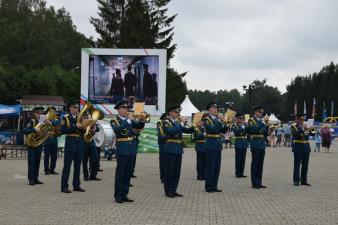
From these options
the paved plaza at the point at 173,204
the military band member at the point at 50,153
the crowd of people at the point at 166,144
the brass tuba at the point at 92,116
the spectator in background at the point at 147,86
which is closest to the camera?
the paved plaza at the point at 173,204

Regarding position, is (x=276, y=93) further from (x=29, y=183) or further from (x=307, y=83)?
(x=29, y=183)

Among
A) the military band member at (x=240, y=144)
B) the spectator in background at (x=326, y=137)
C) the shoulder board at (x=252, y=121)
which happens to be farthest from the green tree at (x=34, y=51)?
the shoulder board at (x=252, y=121)

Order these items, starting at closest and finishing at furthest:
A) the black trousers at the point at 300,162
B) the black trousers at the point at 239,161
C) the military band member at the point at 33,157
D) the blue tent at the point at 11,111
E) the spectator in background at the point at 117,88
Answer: the military band member at the point at 33,157 → the black trousers at the point at 300,162 → the black trousers at the point at 239,161 → the spectator in background at the point at 117,88 → the blue tent at the point at 11,111

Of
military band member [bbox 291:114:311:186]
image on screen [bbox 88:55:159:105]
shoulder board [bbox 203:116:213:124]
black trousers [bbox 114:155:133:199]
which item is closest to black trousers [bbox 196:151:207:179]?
military band member [bbox 291:114:311:186]

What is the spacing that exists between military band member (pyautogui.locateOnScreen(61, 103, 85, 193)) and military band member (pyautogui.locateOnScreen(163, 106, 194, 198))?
196 centimetres

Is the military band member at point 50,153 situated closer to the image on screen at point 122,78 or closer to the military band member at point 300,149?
the military band member at point 300,149

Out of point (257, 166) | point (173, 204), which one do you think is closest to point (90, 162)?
point (257, 166)

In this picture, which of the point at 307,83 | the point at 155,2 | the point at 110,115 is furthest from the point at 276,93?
the point at 110,115

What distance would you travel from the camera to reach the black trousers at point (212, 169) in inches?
517

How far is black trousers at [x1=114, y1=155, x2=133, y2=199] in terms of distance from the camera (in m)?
11.3

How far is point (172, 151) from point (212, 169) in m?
1.33

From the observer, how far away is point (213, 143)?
13.3m

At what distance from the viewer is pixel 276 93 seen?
14425cm

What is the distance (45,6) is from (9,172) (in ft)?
196
